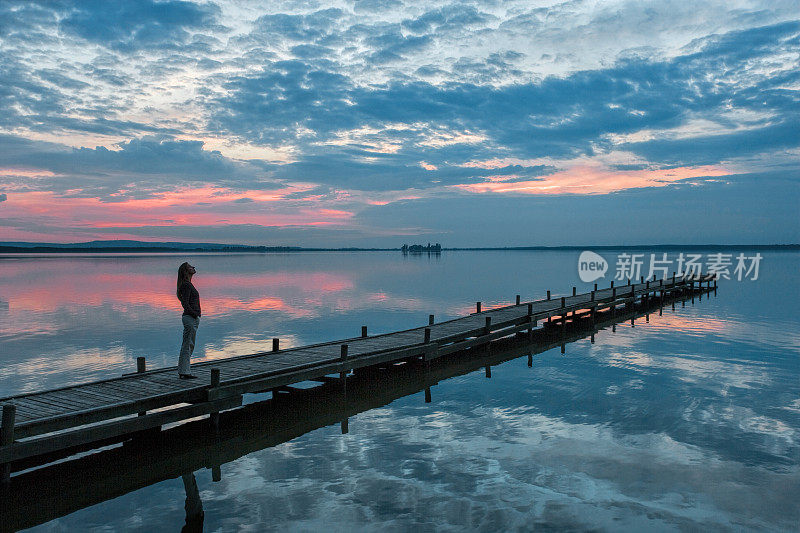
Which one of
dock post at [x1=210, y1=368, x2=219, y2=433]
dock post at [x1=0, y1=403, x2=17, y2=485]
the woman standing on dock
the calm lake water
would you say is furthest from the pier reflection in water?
the woman standing on dock

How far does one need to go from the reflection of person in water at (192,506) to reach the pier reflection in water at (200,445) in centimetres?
2

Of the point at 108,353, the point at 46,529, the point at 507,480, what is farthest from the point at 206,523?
the point at 108,353

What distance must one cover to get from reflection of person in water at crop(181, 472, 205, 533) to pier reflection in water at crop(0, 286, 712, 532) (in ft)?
0.06

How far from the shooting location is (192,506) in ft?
30.7

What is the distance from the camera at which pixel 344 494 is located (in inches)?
381

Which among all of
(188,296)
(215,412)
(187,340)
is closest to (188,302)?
(188,296)

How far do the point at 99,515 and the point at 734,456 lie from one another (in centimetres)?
1249

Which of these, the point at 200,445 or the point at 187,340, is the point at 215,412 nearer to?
the point at 200,445

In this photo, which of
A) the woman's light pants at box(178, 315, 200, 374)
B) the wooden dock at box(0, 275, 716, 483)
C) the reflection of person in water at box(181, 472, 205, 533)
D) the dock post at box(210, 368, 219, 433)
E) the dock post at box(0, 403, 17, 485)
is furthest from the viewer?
the dock post at box(210, 368, 219, 433)

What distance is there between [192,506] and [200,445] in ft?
8.44

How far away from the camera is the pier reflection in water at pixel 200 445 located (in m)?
9.23

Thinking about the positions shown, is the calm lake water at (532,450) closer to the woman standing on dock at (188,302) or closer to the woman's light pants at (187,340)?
the woman's light pants at (187,340)

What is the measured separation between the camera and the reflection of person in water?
8.73 meters

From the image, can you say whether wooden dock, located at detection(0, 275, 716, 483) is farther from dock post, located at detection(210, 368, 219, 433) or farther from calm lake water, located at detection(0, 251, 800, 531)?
calm lake water, located at detection(0, 251, 800, 531)
